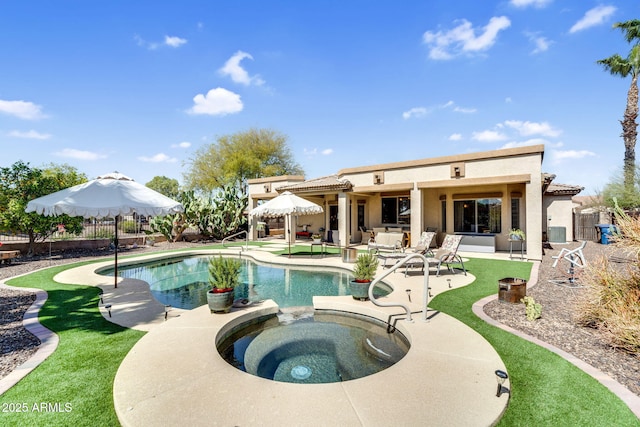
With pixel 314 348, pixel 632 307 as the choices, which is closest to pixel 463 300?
pixel 632 307

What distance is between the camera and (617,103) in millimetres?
23094

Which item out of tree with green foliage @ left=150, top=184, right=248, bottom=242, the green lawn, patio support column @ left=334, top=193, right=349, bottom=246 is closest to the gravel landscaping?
the green lawn

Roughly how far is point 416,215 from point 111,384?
601 inches

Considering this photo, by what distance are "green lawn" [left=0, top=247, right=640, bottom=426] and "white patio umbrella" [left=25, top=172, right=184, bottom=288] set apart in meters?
2.44

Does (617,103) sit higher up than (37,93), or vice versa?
(617,103)

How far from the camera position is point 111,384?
3627mm

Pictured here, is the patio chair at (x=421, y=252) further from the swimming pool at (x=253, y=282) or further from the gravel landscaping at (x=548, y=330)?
the gravel landscaping at (x=548, y=330)

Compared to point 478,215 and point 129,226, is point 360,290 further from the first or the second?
point 129,226

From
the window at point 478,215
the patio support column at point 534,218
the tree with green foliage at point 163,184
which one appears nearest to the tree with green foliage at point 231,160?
the window at point 478,215

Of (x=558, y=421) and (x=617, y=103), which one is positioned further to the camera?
(x=617, y=103)

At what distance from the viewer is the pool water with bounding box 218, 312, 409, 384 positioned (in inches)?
176

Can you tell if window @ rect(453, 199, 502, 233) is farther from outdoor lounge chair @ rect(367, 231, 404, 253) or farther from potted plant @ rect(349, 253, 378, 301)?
potted plant @ rect(349, 253, 378, 301)

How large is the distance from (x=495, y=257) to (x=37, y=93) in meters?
22.8

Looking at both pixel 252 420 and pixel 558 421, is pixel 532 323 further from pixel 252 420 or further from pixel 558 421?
pixel 252 420
